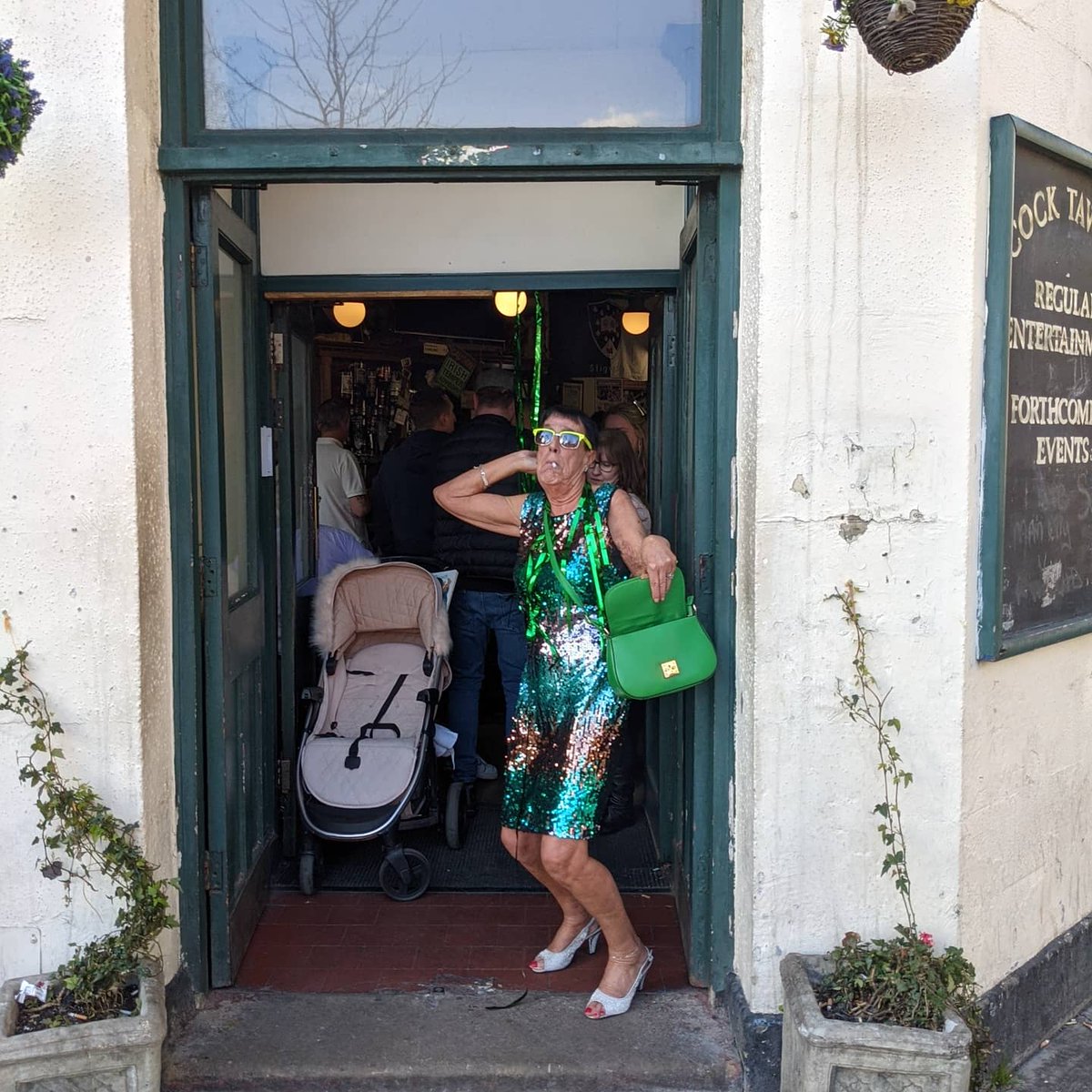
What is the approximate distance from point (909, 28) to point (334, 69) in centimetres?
168

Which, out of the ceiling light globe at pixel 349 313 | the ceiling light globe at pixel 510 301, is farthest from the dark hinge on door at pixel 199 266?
the ceiling light globe at pixel 349 313

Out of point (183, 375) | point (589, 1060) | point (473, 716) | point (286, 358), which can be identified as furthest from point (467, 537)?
point (589, 1060)

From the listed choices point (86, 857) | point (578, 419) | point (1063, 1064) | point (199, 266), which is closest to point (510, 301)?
point (578, 419)

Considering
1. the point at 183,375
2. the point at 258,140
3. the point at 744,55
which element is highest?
the point at 744,55

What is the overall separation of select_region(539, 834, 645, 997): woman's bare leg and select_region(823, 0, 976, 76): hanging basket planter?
240cm

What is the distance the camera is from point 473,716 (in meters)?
5.81

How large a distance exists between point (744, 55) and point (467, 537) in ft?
9.31

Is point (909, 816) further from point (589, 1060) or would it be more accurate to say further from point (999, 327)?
point (999, 327)

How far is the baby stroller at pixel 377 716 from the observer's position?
4.75 meters

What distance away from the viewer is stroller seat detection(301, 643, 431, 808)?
4.77 meters

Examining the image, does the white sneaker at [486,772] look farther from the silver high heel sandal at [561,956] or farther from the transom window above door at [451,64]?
the transom window above door at [451,64]

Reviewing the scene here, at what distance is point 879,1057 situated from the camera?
302 centimetres

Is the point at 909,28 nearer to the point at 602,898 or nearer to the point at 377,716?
the point at 602,898

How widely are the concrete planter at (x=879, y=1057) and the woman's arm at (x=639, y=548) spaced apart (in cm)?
123
